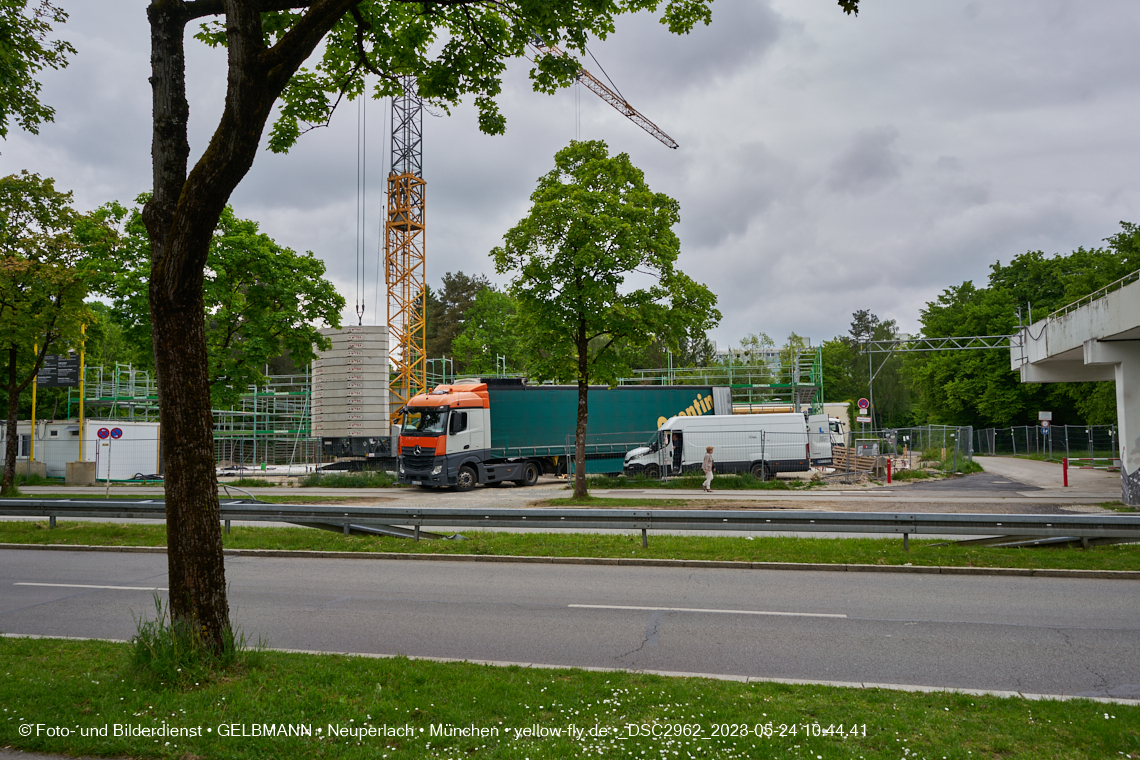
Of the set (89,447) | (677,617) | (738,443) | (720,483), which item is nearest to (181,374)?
(677,617)

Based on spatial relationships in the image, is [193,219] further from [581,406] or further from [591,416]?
[591,416]

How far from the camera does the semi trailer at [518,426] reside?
25.5m

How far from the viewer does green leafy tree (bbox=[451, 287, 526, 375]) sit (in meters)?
52.8

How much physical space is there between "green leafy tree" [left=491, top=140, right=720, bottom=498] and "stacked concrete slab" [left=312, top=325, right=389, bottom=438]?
16910 millimetres

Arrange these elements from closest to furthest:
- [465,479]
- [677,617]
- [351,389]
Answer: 1. [677,617]
2. [465,479]
3. [351,389]

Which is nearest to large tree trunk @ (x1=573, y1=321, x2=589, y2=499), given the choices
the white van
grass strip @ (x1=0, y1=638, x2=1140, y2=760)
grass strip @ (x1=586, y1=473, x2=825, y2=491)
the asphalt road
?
grass strip @ (x1=586, y1=473, x2=825, y2=491)

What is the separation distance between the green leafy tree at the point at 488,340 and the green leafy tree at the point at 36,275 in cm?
3140

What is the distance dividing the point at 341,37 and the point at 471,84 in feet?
4.43

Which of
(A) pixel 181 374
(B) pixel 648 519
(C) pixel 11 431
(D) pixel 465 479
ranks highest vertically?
(A) pixel 181 374

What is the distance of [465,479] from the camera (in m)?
26.0

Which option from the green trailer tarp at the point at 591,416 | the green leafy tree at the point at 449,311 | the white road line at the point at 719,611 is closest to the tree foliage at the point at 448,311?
the green leafy tree at the point at 449,311

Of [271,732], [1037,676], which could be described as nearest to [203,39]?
[271,732]

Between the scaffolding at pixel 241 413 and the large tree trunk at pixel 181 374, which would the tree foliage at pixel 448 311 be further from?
the large tree trunk at pixel 181 374

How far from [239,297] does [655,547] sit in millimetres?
16769
